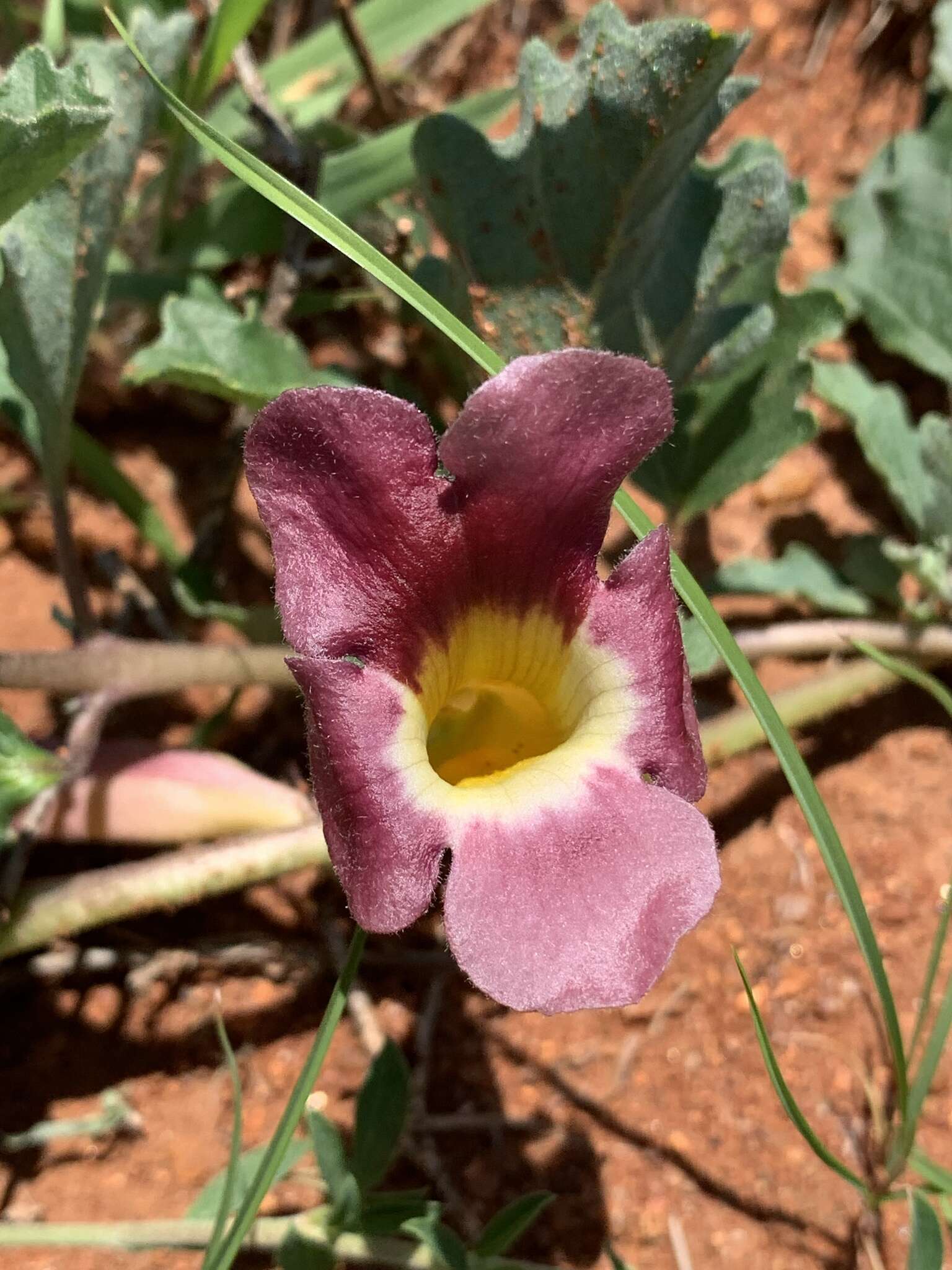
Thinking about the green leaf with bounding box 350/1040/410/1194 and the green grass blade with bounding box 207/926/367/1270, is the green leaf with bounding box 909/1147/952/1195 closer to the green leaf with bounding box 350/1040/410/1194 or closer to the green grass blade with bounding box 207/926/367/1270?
the green leaf with bounding box 350/1040/410/1194

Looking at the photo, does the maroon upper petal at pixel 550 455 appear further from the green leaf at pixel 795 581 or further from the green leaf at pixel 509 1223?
the green leaf at pixel 795 581

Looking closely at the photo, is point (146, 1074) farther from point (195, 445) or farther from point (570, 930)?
point (195, 445)

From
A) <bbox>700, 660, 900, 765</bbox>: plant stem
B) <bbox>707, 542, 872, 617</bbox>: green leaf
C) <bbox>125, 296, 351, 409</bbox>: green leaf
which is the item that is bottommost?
<bbox>700, 660, 900, 765</bbox>: plant stem

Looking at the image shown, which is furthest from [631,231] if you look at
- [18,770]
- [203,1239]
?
[203,1239]

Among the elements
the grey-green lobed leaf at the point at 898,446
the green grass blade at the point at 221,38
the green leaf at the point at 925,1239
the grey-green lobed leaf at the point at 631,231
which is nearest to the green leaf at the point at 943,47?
the grey-green lobed leaf at the point at 898,446

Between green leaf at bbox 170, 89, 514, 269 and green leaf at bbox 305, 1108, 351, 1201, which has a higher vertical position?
green leaf at bbox 170, 89, 514, 269

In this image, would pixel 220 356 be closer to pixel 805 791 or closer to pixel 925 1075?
pixel 805 791

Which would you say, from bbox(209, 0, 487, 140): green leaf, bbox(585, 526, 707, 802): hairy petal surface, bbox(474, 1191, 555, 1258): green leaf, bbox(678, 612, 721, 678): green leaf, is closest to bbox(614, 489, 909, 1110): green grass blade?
bbox(585, 526, 707, 802): hairy petal surface
